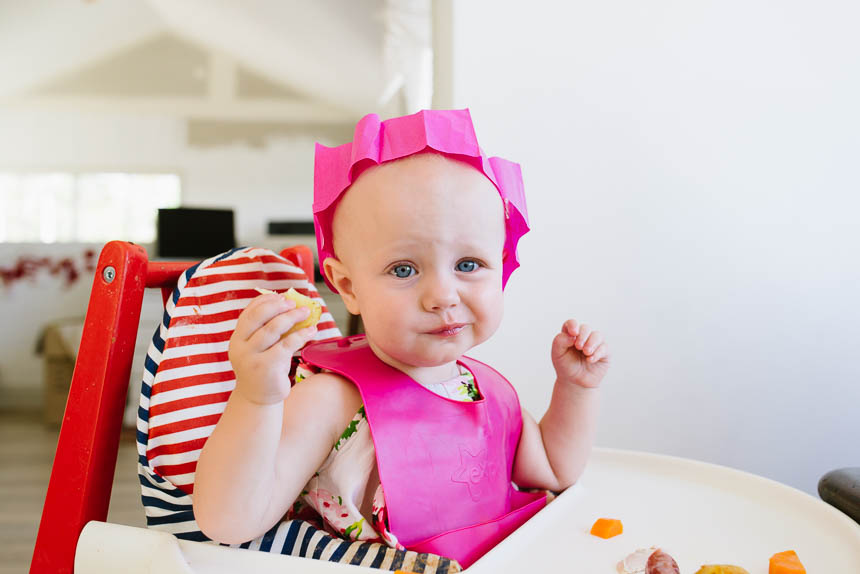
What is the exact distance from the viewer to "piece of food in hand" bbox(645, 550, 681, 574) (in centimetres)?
56

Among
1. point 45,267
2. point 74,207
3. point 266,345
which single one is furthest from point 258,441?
point 74,207

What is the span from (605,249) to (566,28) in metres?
0.33

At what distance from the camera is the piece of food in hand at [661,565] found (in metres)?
0.56

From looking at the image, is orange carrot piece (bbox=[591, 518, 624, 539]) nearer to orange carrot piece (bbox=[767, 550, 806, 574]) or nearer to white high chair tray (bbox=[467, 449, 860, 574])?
white high chair tray (bbox=[467, 449, 860, 574])

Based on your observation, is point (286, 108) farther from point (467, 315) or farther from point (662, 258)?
point (467, 315)

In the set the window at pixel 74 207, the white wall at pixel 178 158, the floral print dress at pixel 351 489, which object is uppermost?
the white wall at pixel 178 158

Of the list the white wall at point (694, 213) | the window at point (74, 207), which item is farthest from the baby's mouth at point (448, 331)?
the window at point (74, 207)

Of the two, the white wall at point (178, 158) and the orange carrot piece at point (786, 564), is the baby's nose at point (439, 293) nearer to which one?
the orange carrot piece at point (786, 564)

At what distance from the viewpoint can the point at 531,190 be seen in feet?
3.55

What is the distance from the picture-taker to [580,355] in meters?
0.75

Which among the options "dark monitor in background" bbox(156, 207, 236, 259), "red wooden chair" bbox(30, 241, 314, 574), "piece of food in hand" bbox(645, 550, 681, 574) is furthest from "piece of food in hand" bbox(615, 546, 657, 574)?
"dark monitor in background" bbox(156, 207, 236, 259)

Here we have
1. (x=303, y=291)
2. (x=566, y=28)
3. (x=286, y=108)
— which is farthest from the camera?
(x=286, y=108)

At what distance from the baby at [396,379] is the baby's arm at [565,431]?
0.08 meters

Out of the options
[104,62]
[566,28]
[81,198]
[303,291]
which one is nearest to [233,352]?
[303,291]
